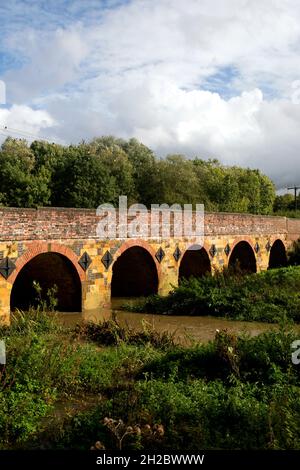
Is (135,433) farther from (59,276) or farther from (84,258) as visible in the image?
(59,276)

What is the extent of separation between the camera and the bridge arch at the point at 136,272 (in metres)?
15.9

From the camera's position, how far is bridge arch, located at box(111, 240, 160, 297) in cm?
1593

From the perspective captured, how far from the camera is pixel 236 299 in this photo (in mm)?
13922

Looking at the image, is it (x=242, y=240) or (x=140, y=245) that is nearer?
(x=140, y=245)

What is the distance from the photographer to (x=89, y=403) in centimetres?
628

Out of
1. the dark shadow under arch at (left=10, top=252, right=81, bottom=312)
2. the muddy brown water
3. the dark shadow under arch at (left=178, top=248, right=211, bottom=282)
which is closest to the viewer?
the muddy brown water

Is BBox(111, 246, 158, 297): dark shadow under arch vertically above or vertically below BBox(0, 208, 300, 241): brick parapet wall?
below

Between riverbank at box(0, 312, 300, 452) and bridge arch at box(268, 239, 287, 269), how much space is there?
64.0ft

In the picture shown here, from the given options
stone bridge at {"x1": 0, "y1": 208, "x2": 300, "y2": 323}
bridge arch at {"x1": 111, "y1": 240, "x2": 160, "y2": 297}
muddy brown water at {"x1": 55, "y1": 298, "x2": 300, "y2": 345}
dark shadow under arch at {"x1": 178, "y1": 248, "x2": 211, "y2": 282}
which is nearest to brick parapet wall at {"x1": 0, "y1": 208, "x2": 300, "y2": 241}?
stone bridge at {"x1": 0, "y1": 208, "x2": 300, "y2": 323}

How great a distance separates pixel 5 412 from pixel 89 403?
1167 millimetres

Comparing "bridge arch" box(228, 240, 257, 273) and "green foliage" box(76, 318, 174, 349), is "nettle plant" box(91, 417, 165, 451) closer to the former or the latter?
"green foliage" box(76, 318, 174, 349)

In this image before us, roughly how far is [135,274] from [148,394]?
10.7 metres

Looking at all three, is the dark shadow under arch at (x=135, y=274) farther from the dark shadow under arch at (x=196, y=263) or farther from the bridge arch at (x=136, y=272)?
the dark shadow under arch at (x=196, y=263)

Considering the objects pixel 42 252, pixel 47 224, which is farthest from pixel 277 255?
pixel 42 252
